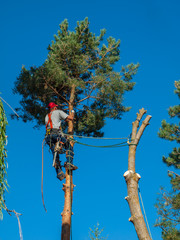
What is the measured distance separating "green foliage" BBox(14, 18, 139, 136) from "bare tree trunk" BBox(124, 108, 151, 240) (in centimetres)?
399

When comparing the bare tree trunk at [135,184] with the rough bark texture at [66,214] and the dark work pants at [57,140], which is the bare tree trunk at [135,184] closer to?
the rough bark texture at [66,214]

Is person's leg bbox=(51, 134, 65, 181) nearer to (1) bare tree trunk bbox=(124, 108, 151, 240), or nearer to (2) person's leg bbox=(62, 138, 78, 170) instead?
(2) person's leg bbox=(62, 138, 78, 170)

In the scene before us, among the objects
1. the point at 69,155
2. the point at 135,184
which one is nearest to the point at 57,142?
the point at 69,155

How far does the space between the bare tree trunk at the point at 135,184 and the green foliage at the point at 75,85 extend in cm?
399

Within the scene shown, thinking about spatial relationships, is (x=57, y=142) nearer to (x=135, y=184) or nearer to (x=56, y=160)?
(x=56, y=160)

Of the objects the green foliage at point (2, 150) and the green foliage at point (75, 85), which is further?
the green foliage at point (75, 85)

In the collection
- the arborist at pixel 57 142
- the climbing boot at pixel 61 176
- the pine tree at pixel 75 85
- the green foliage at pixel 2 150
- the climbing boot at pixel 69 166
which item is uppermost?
the pine tree at pixel 75 85

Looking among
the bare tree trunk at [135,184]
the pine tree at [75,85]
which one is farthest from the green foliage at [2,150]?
the pine tree at [75,85]

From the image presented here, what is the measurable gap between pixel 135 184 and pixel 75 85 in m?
5.24

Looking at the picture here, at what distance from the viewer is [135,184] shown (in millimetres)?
5672

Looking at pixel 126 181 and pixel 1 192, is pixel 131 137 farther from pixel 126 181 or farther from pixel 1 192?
pixel 1 192

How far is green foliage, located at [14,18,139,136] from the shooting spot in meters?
10.6

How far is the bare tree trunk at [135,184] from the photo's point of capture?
203 inches

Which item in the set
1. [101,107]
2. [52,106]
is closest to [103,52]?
[101,107]
